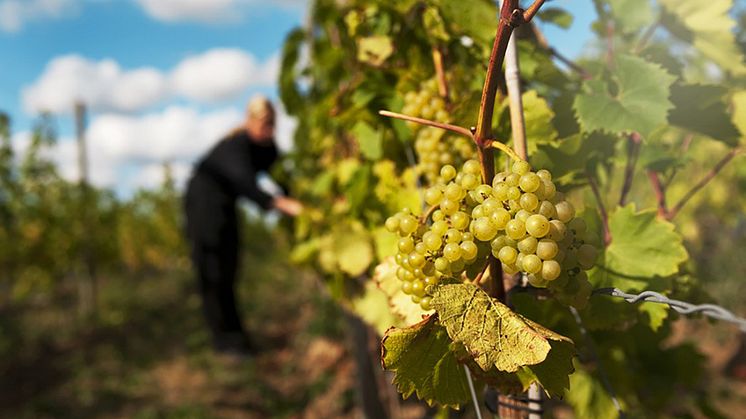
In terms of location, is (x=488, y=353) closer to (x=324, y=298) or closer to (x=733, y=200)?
(x=324, y=298)

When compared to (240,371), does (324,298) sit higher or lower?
higher

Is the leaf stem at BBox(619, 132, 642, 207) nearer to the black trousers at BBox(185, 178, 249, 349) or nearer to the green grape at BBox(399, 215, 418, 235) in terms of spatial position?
the green grape at BBox(399, 215, 418, 235)

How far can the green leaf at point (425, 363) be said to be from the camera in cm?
78

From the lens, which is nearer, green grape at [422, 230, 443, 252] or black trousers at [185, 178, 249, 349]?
green grape at [422, 230, 443, 252]

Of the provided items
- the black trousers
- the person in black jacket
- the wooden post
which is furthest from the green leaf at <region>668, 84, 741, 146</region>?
the wooden post

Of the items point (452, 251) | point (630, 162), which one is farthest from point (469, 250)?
point (630, 162)

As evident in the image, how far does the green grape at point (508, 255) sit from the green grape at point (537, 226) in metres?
0.04

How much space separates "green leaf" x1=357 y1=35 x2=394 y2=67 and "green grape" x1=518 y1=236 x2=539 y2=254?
0.90m

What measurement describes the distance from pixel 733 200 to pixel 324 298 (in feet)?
18.3

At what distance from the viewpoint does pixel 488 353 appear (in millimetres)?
720

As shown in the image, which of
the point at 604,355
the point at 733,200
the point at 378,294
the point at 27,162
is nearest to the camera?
the point at 604,355

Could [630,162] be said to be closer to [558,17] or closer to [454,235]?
[558,17]

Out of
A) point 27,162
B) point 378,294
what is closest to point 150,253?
point 27,162

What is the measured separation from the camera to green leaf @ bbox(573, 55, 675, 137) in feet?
3.23
